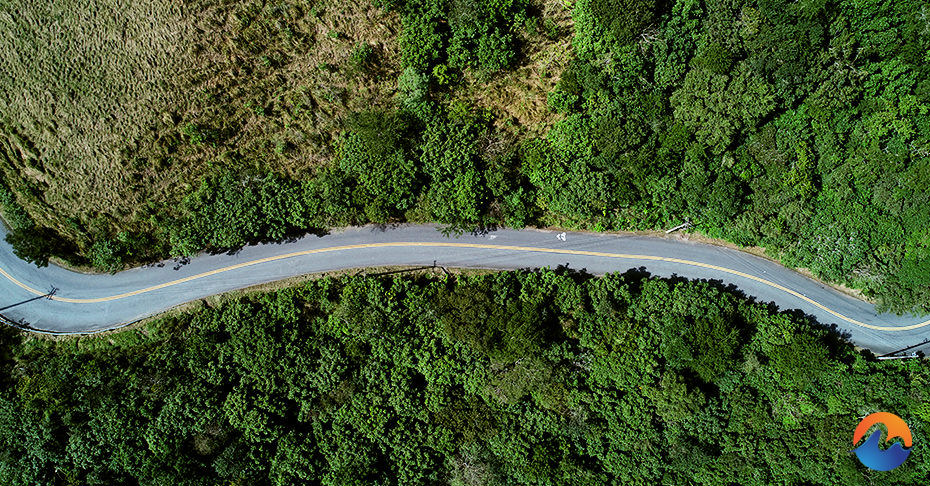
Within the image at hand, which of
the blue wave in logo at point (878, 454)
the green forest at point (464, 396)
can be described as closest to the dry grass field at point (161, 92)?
the green forest at point (464, 396)

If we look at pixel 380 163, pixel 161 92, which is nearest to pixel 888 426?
pixel 380 163

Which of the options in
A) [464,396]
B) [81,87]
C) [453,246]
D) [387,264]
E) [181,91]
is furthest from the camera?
[453,246]

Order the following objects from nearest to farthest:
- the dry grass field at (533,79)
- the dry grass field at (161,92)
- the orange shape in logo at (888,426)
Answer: the dry grass field at (161,92) < the orange shape in logo at (888,426) < the dry grass field at (533,79)

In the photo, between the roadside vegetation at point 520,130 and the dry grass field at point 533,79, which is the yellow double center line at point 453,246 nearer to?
the roadside vegetation at point 520,130

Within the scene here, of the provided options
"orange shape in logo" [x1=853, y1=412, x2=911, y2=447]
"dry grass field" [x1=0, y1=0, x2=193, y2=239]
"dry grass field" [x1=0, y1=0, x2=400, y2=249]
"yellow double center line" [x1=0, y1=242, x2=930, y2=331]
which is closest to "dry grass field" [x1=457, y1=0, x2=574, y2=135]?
"dry grass field" [x1=0, y1=0, x2=400, y2=249]

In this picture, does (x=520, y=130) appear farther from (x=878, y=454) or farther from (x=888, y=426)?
(x=878, y=454)

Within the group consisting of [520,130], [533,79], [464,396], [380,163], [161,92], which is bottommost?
[464,396]
